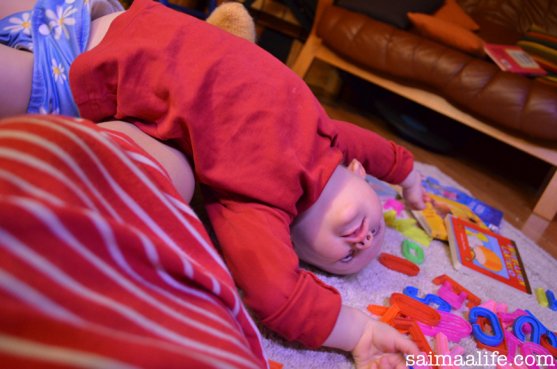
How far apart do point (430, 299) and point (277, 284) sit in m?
0.33

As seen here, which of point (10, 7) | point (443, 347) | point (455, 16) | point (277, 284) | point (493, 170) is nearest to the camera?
point (277, 284)

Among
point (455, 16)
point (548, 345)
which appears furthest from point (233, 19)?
point (455, 16)

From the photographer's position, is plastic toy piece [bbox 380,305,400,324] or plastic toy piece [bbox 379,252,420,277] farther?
plastic toy piece [bbox 379,252,420,277]

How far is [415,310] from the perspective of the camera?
2.23 feet

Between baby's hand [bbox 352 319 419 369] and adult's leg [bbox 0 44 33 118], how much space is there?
593mm

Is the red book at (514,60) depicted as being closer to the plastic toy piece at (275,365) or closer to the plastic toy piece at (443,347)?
the plastic toy piece at (443,347)

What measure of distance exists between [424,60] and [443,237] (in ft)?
2.35

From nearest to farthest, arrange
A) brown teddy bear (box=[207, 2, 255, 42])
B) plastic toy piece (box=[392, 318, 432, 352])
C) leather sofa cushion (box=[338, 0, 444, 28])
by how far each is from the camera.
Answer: plastic toy piece (box=[392, 318, 432, 352])
brown teddy bear (box=[207, 2, 255, 42])
leather sofa cushion (box=[338, 0, 444, 28])

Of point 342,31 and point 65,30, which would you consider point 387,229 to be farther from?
point 342,31

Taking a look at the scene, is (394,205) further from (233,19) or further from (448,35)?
(448,35)

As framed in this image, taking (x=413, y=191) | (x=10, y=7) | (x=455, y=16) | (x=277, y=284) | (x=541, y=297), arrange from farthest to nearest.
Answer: (x=455, y=16) → (x=413, y=191) → (x=541, y=297) → (x=10, y=7) → (x=277, y=284)

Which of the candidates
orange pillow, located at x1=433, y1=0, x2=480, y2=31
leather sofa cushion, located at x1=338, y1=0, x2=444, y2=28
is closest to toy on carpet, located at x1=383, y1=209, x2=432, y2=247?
leather sofa cushion, located at x1=338, y1=0, x2=444, y2=28

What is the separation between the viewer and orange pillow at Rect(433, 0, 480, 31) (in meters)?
1.78

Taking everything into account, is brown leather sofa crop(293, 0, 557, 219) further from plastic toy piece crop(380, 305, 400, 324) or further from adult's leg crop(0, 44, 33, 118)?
adult's leg crop(0, 44, 33, 118)
